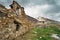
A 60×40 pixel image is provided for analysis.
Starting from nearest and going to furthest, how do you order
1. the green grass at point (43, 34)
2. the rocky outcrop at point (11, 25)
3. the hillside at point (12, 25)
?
1. the rocky outcrop at point (11, 25)
2. the hillside at point (12, 25)
3. the green grass at point (43, 34)

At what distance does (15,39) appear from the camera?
47.2m

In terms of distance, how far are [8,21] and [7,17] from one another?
1.08 m

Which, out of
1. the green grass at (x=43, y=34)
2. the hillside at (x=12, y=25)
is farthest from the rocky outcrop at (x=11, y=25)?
the green grass at (x=43, y=34)

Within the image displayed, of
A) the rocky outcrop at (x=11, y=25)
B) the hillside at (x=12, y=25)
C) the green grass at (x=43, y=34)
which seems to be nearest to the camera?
the rocky outcrop at (x=11, y=25)

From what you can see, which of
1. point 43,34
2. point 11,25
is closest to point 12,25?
point 11,25

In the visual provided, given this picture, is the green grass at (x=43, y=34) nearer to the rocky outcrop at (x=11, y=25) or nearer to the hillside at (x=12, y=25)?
the hillside at (x=12, y=25)

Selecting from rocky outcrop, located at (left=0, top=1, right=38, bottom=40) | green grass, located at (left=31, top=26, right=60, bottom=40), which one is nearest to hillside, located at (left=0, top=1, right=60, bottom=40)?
rocky outcrop, located at (left=0, top=1, right=38, bottom=40)

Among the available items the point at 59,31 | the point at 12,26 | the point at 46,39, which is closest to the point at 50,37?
the point at 46,39

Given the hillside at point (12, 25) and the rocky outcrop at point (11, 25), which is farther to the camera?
the hillside at point (12, 25)

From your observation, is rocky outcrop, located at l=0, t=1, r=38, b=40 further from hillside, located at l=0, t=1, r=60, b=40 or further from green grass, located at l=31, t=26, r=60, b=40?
green grass, located at l=31, t=26, r=60, b=40

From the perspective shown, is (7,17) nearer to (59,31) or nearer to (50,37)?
(50,37)

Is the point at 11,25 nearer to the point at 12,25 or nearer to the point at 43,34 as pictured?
the point at 12,25

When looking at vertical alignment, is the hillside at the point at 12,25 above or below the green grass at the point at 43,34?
above

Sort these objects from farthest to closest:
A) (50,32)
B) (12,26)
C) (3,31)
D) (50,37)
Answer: (50,32) → (50,37) → (12,26) → (3,31)
